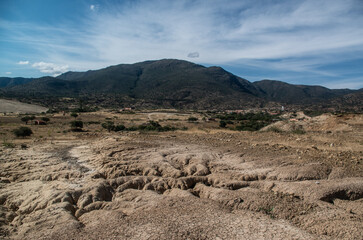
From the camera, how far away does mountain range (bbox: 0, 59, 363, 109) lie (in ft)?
290

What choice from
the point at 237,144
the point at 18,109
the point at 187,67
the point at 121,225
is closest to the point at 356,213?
the point at 121,225

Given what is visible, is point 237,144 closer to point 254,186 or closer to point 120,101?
point 254,186

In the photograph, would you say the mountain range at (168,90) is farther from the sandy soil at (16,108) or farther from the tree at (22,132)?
the tree at (22,132)

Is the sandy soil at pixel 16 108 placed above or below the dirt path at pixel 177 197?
above

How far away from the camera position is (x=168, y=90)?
4144 inches

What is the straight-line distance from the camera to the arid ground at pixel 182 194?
5.61m

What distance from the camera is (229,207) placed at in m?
6.74

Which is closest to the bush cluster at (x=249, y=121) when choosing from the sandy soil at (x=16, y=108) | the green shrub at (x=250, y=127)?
the green shrub at (x=250, y=127)

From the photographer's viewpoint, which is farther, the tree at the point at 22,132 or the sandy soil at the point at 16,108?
the sandy soil at the point at 16,108

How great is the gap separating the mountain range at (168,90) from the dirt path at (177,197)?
7288 centimetres

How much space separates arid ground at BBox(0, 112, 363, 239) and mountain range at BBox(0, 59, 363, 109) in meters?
72.4

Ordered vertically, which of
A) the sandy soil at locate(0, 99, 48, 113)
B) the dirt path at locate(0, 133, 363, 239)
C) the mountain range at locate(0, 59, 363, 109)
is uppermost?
the mountain range at locate(0, 59, 363, 109)

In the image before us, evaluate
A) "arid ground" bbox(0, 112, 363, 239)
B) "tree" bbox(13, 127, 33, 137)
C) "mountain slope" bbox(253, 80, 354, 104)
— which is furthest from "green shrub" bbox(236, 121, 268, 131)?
"mountain slope" bbox(253, 80, 354, 104)

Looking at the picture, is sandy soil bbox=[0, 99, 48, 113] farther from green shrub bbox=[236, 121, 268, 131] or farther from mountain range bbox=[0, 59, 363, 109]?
green shrub bbox=[236, 121, 268, 131]
